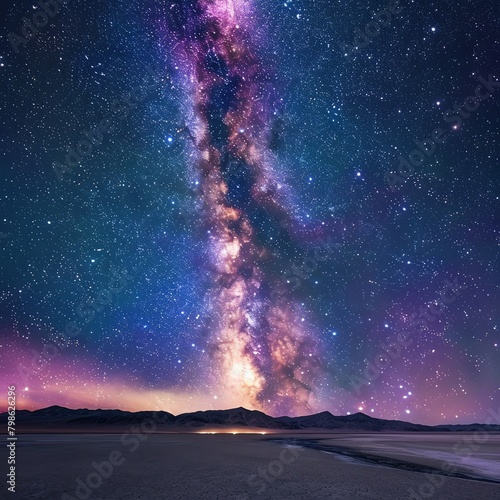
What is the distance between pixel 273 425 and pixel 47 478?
173137 millimetres

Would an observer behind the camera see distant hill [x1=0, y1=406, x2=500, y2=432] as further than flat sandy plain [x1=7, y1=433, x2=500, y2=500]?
Yes

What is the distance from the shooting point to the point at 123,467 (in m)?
14.0

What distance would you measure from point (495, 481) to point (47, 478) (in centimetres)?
1404

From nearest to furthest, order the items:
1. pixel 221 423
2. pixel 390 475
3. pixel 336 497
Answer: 1. pixel 336 497
2. pixel 390 475
3. pixel 221 423

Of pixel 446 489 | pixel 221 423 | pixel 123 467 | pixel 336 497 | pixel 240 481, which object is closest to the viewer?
pixel 336 497

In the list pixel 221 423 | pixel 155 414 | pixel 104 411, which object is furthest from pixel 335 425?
pixel 104 411

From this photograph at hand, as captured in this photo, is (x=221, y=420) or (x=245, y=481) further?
(x=221, y=420)

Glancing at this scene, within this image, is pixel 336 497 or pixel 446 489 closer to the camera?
pixel 336 497

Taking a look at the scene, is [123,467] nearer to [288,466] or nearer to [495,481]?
[288,466]

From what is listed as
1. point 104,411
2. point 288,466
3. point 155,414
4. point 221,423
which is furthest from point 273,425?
point 288,466

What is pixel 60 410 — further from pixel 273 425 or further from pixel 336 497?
pixel 336 497

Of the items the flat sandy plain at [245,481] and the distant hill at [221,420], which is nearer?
the flat sandy plain at [245,481]

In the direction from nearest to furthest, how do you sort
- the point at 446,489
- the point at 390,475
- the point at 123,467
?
the point at 446,489 → the point at 390,475 → the point at 123,467

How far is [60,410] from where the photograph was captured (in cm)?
16975
